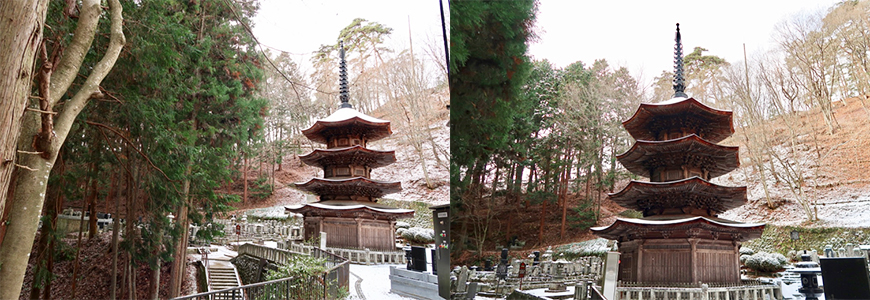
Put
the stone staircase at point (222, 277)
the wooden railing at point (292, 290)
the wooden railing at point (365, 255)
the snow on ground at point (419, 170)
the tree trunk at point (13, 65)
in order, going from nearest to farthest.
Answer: the tree trunk at point (13, 65), the wooden railing at point (292, 290), the snow on ground at point (419, 170), the wooden railing at point (365, 255), the stone staircase at point (222, 277)

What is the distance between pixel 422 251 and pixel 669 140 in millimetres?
2555

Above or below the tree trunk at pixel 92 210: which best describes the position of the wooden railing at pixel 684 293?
below

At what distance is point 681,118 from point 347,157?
4220mm

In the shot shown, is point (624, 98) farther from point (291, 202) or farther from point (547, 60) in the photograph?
point (291, 202)

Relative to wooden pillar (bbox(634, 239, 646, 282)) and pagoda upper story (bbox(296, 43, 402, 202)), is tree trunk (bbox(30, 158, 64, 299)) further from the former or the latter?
wooden pillar (bbox(634, 239, 646, 282))

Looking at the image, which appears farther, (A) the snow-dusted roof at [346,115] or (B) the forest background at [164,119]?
(A) the snow-dusted roof at [346,115]

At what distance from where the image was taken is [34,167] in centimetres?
338

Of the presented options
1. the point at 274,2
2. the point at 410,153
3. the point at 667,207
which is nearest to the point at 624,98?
the point at 667,207

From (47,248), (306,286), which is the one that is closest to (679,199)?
(306,286)

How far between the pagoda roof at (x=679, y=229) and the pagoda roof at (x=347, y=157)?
307 cm

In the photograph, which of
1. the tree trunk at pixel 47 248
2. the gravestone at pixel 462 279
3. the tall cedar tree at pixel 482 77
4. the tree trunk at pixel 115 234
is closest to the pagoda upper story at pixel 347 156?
the tall cedar tree at pixel 482 77

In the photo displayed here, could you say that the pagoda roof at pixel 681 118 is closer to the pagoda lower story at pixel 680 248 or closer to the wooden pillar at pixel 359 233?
the pagoda lower story at pixel 680 248

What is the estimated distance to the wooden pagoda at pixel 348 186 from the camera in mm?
6125

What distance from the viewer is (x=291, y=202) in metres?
6.63
